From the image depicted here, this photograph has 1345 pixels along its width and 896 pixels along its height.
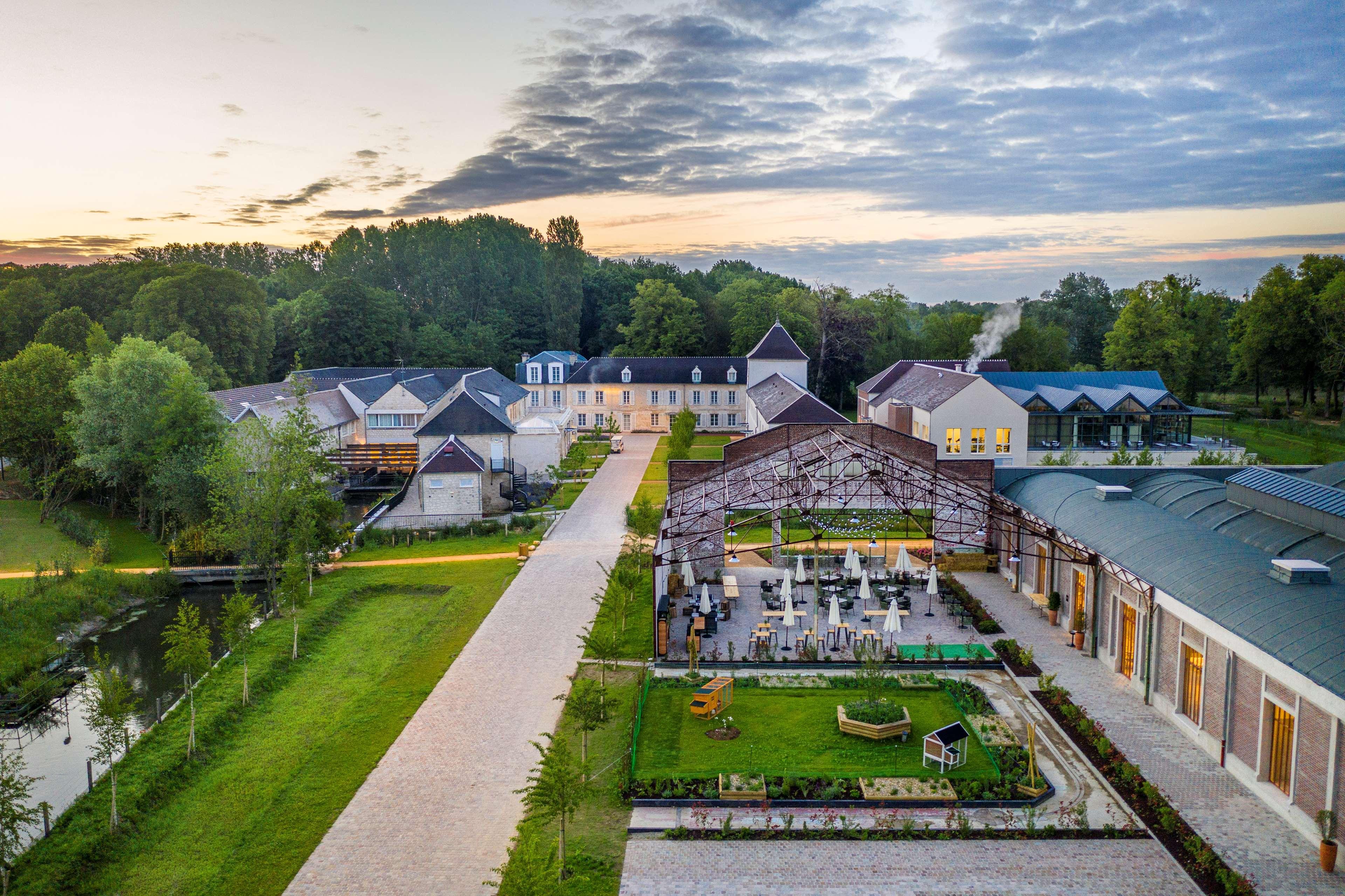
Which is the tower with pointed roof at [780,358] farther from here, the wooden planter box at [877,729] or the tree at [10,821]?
the tree at [10,821]

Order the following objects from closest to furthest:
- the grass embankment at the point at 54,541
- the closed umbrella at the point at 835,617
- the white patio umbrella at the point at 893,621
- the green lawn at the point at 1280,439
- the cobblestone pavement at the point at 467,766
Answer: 1. the cobblestone pavement at the point at 467,766
2. the white patio umbrella at the point at 893,621
3. the closed umbrella at the point at 835,617
4. the grass embankment at the point at 54,541
5. the green lawn at the point at 1280,439

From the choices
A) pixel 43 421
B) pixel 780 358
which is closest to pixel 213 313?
pixel 43 421

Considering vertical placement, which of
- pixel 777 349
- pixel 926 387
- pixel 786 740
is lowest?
pixel 786 740

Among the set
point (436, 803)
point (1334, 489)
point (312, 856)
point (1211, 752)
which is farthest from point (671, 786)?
point (1334, 489)

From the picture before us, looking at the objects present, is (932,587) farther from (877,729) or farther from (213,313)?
(213,313)

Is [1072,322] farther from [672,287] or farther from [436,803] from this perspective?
[436,803]

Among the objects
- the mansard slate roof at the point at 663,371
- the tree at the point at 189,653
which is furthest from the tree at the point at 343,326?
the tree at the point at 189,653

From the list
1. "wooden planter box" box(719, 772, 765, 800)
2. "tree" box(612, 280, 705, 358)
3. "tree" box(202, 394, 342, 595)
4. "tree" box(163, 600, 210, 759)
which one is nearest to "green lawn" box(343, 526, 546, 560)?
"tree" box(202, 394, 342, 595)

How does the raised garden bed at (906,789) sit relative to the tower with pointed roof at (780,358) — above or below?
below
